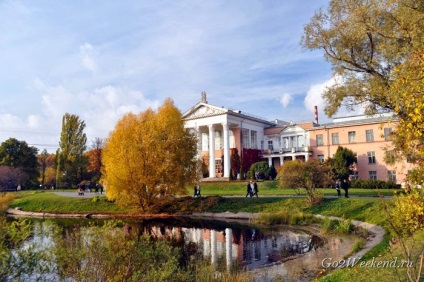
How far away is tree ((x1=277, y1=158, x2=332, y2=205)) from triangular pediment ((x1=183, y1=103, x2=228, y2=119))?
105 feet

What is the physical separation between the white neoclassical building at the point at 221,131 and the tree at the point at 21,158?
3017 cm

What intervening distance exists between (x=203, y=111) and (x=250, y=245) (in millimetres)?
44807

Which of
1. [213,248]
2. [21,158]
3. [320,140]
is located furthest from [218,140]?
[213,248]

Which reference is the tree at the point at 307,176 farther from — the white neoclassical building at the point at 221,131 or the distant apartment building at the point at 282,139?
the white neoclassical building at the point at 221,131

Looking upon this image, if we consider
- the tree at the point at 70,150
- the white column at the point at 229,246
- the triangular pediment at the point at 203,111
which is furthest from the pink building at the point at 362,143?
the tree at the point at 70,150

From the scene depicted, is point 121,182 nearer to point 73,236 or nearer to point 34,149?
point 73,236

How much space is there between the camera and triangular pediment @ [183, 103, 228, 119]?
58281mm

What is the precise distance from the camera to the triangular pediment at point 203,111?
58.3m

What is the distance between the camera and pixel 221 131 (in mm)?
63281

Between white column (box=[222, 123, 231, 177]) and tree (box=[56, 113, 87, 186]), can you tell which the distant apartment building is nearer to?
white column (box=[222, 123, 231, 177])

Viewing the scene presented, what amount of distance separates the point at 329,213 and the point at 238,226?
6.03m

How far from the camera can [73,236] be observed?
7.98m

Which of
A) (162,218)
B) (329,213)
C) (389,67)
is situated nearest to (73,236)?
(389,67)

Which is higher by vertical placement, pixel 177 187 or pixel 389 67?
pixel 389 67
